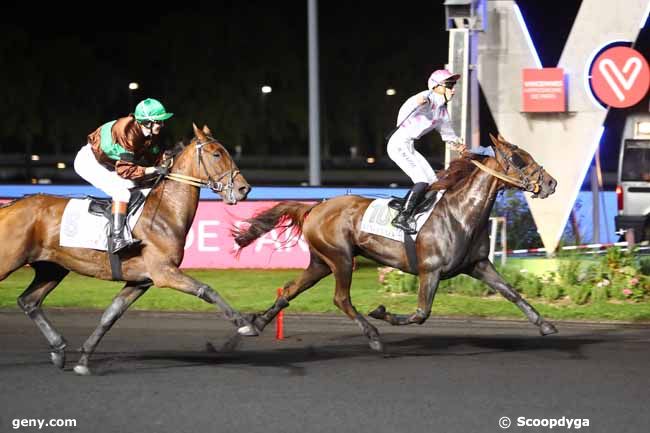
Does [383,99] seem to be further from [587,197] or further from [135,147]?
[135,147]

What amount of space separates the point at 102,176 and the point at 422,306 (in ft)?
10.4

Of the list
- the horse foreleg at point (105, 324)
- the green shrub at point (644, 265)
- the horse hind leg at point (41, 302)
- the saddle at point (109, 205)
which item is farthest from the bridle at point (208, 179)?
the green shrub at point (644, 265)

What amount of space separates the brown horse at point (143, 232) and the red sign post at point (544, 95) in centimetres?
823

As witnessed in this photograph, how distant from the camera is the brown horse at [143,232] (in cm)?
963

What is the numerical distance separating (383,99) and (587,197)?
41385mm

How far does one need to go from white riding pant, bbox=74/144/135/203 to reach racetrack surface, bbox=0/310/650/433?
156cm

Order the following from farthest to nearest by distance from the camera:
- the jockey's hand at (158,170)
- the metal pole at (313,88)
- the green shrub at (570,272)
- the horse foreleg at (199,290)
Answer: the metal pole at (313,88)
the green shrub at (570,272)
the jockey's hand at (158,170)
the horse foreleg at (199,290)

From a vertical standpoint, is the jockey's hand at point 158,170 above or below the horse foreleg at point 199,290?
above

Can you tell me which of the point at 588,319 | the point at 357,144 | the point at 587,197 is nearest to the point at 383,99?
the point at 357,144

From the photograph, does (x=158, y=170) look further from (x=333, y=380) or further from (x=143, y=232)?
(x=333, y=380)

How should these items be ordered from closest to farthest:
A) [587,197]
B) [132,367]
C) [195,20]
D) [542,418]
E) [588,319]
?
[542,418] → [132,367] → [588,319] → [587,197] → [195,20]

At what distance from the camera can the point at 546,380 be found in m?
9.05

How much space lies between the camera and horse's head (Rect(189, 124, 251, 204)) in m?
9.67

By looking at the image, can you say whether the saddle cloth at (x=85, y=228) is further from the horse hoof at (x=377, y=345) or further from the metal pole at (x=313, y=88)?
the metal pole at (x=313, y=88)
